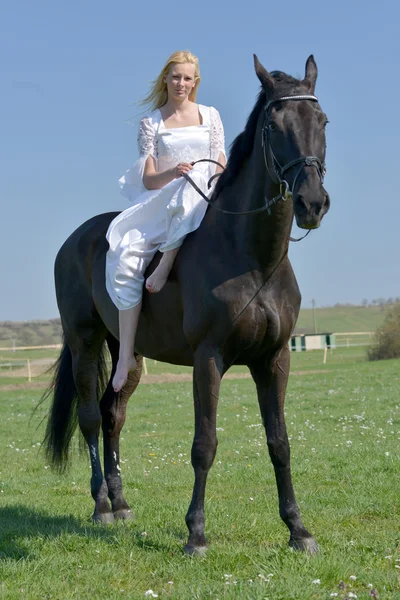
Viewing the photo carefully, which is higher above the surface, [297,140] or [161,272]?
[297,140]

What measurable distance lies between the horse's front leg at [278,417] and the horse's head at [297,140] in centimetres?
151

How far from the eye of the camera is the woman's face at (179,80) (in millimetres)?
6652

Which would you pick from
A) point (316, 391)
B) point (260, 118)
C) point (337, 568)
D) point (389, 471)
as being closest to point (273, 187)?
point (260, 118)

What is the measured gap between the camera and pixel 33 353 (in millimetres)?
71188

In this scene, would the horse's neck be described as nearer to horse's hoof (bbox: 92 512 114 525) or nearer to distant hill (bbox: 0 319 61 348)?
horse's hoof (bbox: 92 512 114 525)

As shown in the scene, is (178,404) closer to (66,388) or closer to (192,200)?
(66,388)

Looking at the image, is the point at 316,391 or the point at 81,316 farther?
the point at 316,391

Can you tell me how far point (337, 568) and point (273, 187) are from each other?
2.77 meters

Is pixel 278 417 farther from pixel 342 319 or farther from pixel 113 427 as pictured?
pixel 342 319

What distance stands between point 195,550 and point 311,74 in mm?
3725

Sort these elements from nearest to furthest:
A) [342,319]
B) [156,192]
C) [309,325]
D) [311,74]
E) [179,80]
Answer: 1. [311,74]
2. [179,80]
3. [156,192]
4. [309,325]
5. [342,319]

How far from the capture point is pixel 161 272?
249 inches

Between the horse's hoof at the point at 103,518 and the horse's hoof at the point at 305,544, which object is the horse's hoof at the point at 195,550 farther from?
the horse's hoof at the point at 103,518

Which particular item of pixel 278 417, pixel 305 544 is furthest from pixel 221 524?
pixel 278 417
